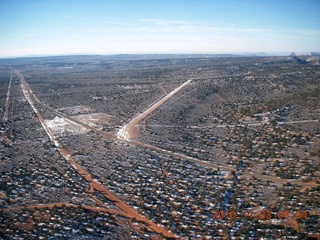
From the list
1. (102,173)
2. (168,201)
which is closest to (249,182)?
(168,201)

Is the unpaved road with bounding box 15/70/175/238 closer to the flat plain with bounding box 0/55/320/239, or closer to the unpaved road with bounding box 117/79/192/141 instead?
the flat plain with bounding box 0/55/320/239

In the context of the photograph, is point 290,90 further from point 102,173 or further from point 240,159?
point 102,173

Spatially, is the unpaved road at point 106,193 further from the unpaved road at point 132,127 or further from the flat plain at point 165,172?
the unpaved road at point 132,127

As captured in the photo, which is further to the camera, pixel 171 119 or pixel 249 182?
pixel 171 119
